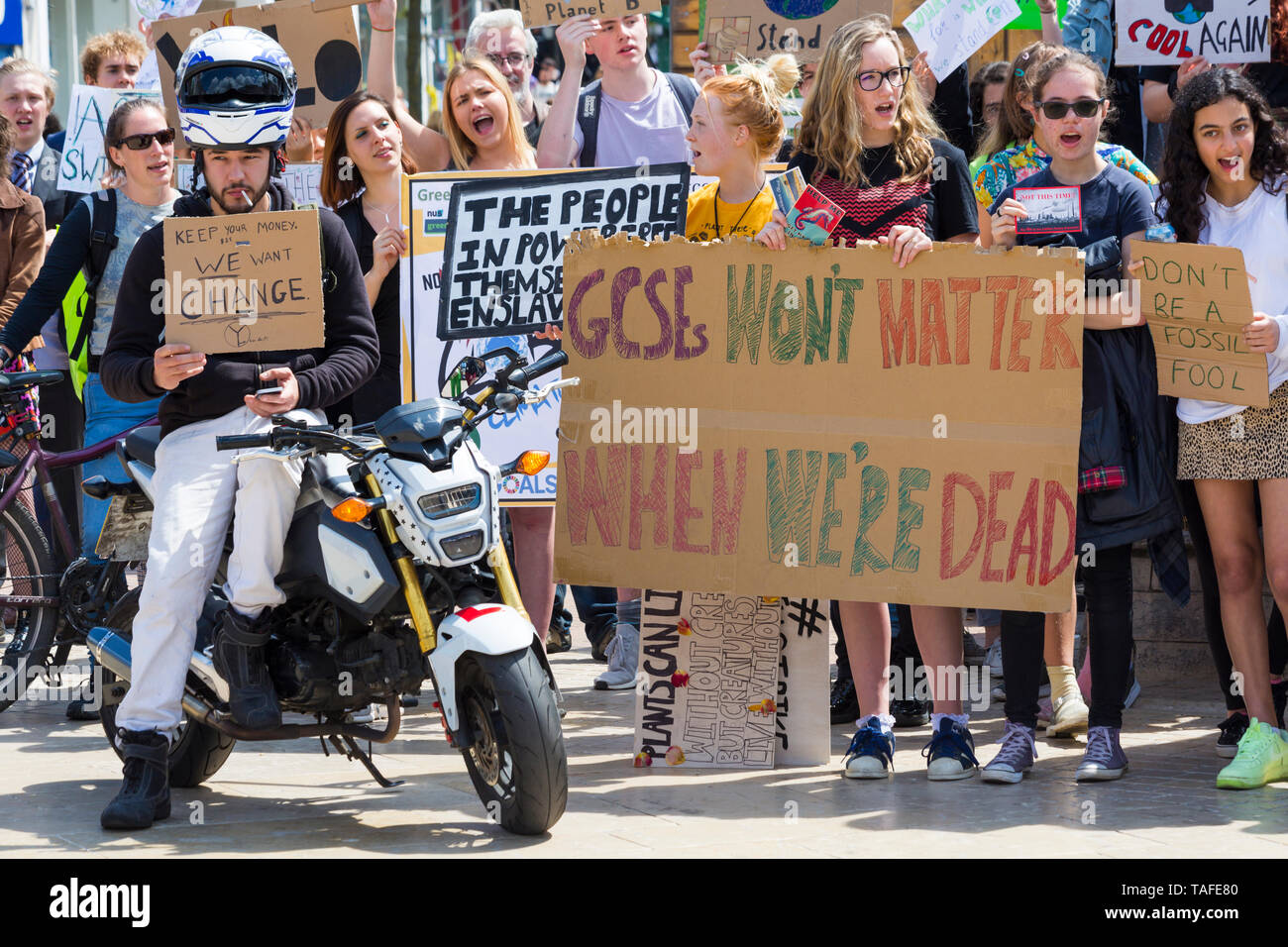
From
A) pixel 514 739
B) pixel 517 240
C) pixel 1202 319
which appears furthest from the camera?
pixel 517 240

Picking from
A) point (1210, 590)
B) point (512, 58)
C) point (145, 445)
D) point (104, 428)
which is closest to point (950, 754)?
point (1210, 590)

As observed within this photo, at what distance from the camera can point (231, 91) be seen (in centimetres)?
501

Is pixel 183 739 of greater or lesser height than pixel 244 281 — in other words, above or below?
below

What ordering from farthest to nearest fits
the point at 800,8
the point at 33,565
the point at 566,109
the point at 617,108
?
the point at 800,8 < the point at 617,108 < the point at 566,109 < the point at 33,565

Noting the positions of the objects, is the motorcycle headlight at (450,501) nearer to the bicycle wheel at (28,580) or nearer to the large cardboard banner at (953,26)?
the bicycle wheel at (28,580)

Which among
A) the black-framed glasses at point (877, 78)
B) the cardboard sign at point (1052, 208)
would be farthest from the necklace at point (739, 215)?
the cardboard sign at point (1052, 208)

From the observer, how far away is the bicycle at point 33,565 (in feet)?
21.6

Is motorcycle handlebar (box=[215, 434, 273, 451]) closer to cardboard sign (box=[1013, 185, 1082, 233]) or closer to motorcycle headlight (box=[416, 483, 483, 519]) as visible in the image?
motorcycle headlight (box=[416, 483, 483, 519])

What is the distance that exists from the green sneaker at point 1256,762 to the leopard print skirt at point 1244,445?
78 centimetres

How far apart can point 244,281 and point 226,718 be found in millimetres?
1267

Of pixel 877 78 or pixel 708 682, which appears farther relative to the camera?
pixel 708 682

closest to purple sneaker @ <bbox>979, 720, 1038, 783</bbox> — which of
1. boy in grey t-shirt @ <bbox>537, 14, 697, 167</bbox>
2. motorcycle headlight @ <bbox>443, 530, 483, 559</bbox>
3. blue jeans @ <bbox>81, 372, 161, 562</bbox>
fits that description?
motorcycle headlight @ <bbox>443, 530, 483, 559</bbox>

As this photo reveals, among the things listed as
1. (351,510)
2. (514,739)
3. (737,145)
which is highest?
(737,145)

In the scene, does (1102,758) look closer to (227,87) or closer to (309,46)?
(227,87)
